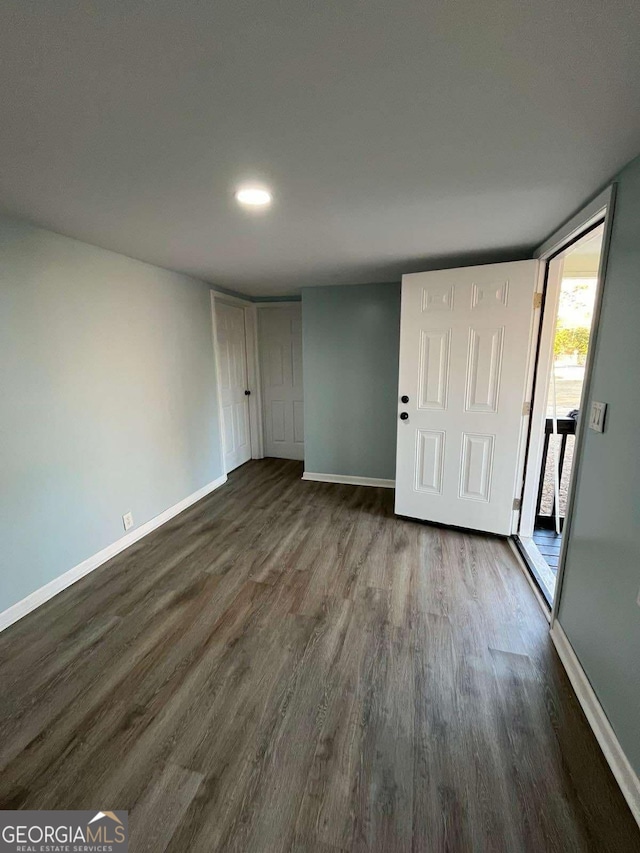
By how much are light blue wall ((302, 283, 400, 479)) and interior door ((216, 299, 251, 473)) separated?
940 millimetres

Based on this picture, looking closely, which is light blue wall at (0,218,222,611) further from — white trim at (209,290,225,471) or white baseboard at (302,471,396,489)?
white baseboard at (302,471,396,489)

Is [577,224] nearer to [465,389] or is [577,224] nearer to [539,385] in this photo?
[539,385]

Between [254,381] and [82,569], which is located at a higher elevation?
[254,381]

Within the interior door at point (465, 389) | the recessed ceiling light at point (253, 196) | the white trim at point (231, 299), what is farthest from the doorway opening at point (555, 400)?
the white trim at point (231, 299)

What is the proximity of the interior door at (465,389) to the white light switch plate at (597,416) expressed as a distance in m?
1.02

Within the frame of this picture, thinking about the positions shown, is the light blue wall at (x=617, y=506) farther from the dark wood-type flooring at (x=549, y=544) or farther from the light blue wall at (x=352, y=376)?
the light blue wall at (x=352, y=376)

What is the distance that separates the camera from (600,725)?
1358 millimetres

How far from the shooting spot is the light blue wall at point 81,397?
195 centimetres

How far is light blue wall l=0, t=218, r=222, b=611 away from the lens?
195 cm

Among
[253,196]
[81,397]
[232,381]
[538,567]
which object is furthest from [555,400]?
[81,397]

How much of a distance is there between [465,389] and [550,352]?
0.59m

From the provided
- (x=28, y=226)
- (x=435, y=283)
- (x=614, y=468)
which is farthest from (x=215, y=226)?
(x=614, y=468)

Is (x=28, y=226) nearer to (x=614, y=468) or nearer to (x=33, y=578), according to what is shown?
(x=33, y=578)

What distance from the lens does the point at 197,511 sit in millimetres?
3350
